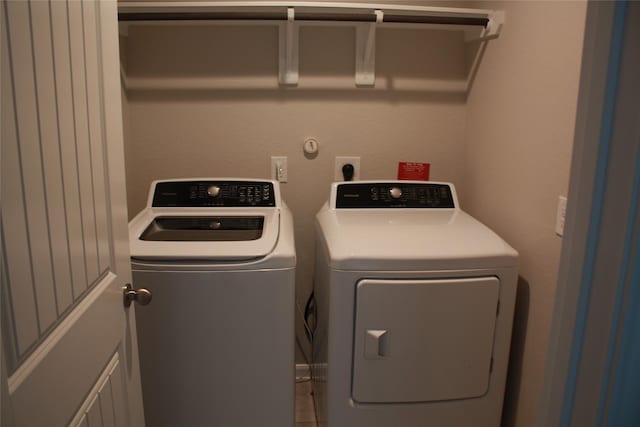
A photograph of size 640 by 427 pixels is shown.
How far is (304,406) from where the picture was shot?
7.23 ft

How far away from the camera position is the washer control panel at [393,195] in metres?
1.93

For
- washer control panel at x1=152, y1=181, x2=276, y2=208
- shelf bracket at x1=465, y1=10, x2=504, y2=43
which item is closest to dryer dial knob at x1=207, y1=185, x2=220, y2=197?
washer control panel at x1=152, y1=181, x2=276, y2=208

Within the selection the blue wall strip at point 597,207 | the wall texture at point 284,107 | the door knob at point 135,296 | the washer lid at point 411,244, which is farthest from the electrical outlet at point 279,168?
the blue wall strip at point 597,207

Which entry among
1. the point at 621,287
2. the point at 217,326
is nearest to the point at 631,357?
the point at 621,287

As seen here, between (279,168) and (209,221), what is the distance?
1.59 ft

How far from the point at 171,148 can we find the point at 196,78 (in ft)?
1.10

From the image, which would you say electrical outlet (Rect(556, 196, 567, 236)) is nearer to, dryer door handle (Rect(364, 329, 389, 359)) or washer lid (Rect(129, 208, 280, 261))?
dryer door handle (Rect(364, 329, 389, 359))

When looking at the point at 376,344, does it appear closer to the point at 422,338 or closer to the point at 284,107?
the point at 422,338

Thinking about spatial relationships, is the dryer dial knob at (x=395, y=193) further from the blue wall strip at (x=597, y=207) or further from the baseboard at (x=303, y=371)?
the blue wall strip at (x=597, y=207)

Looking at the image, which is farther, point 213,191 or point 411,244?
point 213,191

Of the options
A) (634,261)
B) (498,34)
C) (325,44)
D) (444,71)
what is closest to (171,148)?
(325,44)

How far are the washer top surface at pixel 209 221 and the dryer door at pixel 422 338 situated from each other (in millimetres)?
399

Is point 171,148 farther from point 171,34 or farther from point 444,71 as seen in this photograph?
point 444,71

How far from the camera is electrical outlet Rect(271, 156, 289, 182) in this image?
2154 millimetres
